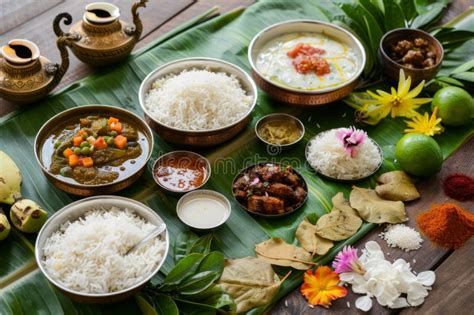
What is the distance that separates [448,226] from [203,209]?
1277 mm

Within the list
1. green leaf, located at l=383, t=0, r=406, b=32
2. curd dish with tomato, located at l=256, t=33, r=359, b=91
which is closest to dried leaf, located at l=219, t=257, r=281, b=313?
curd dish with tomato, located at l=256, t=33, r=359, b=91

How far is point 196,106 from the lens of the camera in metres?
3.30

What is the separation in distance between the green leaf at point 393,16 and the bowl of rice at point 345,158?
3.81 ft

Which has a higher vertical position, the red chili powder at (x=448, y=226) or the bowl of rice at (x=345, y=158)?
the bowl of rice at (x=345, y=158)

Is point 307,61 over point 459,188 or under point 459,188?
over

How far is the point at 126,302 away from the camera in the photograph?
2.58m

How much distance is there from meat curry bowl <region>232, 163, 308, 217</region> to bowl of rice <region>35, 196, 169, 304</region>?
0.59 meters

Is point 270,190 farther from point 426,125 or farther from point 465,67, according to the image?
point 465,67

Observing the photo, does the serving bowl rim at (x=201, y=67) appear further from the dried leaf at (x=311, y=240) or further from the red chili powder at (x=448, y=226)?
the red chili powder at (x=448, y=226)

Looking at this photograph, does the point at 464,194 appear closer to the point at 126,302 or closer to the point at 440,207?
the point at 440,207

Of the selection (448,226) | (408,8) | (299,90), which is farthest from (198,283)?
(408,8)

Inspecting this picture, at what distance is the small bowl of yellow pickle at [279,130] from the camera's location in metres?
3.39

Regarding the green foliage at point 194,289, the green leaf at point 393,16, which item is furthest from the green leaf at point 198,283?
the green leaf at point 393,16

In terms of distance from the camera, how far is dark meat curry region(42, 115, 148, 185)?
299cm
